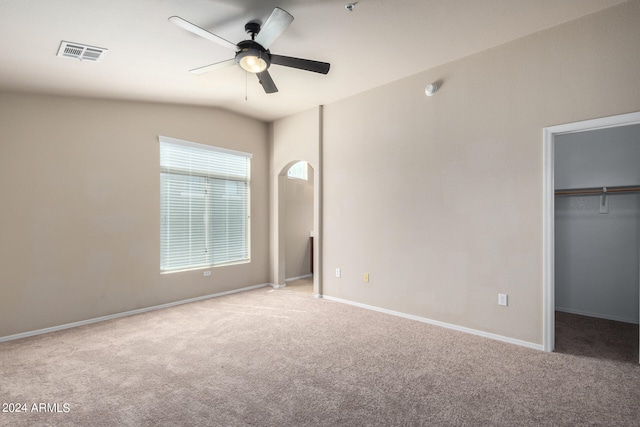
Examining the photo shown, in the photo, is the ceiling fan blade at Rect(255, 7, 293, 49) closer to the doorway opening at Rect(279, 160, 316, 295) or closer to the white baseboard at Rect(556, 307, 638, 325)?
the doorway opening at Rect(279, 160, 316, 295)

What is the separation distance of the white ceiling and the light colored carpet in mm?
2696

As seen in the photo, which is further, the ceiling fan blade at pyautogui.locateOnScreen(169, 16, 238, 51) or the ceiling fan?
the ceiling fan

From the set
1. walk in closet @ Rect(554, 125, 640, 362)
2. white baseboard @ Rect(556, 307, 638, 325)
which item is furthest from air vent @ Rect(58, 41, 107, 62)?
white baseboard @ Rect(556, 307, 638, 325)

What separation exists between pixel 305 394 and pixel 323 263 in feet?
8.92

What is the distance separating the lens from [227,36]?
2.84 metres

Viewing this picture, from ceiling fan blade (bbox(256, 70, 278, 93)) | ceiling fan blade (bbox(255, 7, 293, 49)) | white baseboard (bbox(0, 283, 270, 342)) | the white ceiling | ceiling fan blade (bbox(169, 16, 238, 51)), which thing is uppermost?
the white ceiling

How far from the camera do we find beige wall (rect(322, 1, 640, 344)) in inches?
112

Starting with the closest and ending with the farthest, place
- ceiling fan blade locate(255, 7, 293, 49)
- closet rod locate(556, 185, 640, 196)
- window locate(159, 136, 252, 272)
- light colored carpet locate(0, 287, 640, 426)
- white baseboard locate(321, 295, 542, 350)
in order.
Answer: light colored carpet locate(0, 287, 640, 426), ceiling fan blade locate(255, 7, 293, 49), white baseboard locate(321, 295, 542, 350), closet rod locate(556, 185, 640, 196), window locate(159, 136, 252, 272)

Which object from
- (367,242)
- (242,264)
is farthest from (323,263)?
(242,264)

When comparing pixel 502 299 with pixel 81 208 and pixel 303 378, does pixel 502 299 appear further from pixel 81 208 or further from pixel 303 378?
pixel 81 208

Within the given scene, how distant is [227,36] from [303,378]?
117 inches

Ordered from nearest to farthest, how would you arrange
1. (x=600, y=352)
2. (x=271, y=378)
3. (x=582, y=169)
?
(x=271, y=378), (x=600, y=352), (x=582, y=169)

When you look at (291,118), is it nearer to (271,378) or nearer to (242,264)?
(242,264)

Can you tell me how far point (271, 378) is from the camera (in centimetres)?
251
